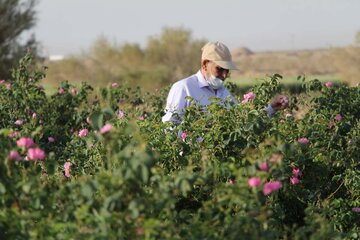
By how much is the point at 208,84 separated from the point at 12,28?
20.4 metres

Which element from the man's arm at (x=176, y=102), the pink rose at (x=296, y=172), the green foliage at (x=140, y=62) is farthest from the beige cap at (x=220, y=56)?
the green foliage at (x=140, y=62)

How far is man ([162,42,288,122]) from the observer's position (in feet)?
18.8

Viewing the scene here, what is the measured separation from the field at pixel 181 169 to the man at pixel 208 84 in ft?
0.41

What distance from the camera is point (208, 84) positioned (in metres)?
5.92

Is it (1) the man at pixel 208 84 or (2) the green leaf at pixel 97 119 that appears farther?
(1) the man at pixel 208 84

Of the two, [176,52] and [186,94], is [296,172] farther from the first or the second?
[176,52]

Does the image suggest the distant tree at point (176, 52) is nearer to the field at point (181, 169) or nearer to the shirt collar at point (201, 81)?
the field at point (181, 169)

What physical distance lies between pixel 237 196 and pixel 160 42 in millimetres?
41185

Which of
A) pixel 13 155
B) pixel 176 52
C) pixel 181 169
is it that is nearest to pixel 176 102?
pixel 181 169

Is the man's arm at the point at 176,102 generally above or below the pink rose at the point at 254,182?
above

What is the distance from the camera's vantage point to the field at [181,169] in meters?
3.20

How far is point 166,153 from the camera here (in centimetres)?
497

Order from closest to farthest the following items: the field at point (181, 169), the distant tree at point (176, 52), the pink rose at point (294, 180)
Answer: the field at point (181, 169) → the pink rose at point (294, 180) → the distant tree at point (176, 52)

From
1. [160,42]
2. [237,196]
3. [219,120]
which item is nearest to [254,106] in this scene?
[219,120]
